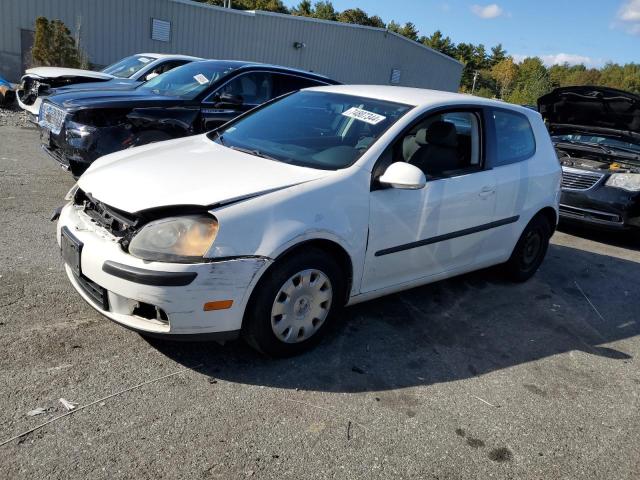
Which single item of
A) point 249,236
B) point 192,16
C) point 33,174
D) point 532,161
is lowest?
point 33,174

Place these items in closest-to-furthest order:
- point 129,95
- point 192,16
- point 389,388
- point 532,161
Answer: point 389,388
point 532,161
point 129,95
point 192,16

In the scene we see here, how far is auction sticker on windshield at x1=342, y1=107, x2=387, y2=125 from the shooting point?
3.70 meters

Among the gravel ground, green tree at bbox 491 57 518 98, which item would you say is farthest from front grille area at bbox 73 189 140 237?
green tree at bbox 491 57 518 98

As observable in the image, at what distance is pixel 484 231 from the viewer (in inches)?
169

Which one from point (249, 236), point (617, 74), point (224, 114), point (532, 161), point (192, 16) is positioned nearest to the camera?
point (249, 236)

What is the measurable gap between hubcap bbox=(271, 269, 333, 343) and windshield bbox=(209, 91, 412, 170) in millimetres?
710

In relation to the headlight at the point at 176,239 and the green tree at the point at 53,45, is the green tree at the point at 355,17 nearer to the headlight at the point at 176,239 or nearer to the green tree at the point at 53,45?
the green tree at the point at 53,45

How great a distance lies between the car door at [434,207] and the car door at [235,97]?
3.13 meters

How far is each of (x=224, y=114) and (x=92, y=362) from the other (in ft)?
13.4

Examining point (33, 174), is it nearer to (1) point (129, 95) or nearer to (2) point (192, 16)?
(1) point (129, 95)

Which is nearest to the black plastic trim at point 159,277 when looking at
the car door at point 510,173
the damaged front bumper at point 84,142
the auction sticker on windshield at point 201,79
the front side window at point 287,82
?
the car door at point 510,173

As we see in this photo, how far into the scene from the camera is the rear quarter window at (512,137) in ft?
14.5

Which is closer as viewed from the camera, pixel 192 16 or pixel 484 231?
pixel 484 231

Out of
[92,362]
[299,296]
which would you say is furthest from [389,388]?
[92,362]
